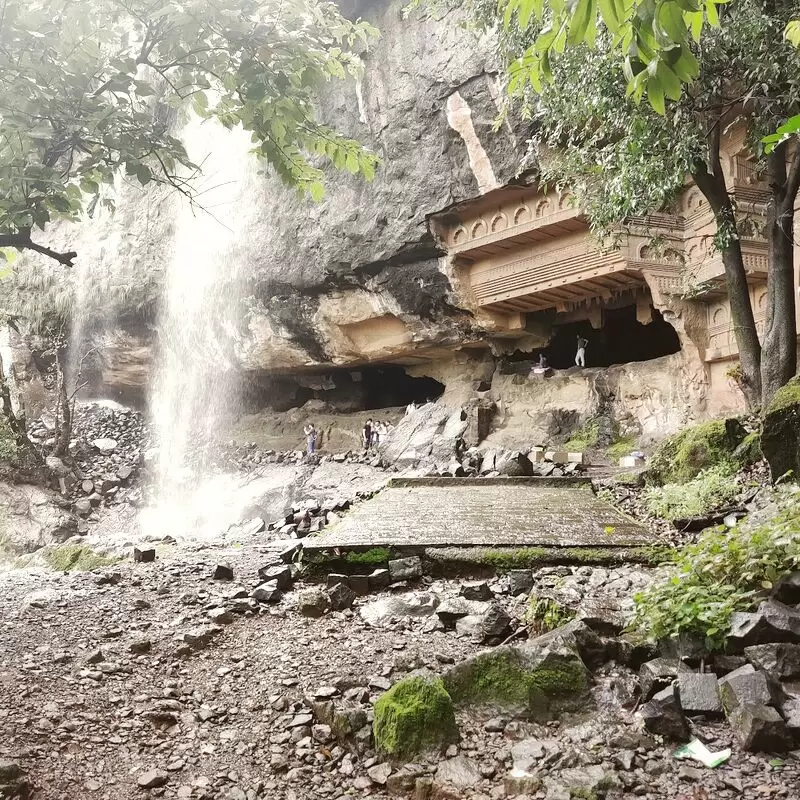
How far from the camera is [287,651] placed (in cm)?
309

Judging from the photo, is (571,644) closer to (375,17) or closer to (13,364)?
(375,17)

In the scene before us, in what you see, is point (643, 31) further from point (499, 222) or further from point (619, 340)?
point (619, 340)

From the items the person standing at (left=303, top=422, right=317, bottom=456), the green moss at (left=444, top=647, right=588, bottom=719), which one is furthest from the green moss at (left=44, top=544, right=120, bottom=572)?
the person standing at (left=303, top=422, right=317, bottom=456)

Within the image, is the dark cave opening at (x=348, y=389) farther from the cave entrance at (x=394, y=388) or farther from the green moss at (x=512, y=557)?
the green moss at (x=512, y=557)

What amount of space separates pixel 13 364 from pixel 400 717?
22.8 m

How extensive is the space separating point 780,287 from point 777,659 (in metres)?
6.07

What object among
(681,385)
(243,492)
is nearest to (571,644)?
(681,385)

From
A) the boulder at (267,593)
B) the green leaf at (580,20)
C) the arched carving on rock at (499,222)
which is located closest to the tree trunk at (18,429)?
the arched carving on rock at (499,222)

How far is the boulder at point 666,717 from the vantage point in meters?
1.90

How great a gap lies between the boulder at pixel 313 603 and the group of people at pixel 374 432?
11.7 meters

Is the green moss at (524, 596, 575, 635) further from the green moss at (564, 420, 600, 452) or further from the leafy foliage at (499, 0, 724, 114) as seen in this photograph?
the green moss at (564, 420, 600, 452)

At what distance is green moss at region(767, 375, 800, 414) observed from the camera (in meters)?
4.17

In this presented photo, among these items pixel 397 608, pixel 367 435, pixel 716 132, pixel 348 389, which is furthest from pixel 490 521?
pixel 348 389

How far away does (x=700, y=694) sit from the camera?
200 cm
